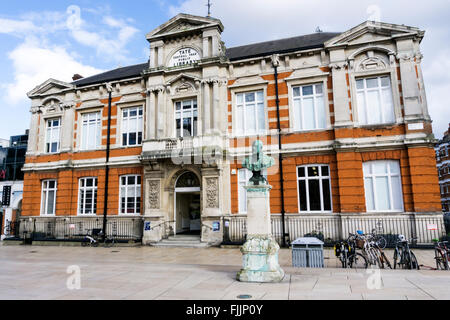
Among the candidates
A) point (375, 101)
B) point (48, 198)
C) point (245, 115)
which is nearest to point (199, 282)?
point (245, 115)

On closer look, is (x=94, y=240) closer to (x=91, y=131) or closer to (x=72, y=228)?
(x=72, y=228)

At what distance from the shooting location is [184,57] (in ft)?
62.1

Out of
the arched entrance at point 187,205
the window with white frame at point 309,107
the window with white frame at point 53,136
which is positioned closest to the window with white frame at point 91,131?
the window with white frame at point 53,136

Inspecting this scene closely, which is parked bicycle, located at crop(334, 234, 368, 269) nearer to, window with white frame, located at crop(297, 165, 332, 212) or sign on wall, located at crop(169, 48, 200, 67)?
window with white frame, located at crop(297, 165, 332, 212)

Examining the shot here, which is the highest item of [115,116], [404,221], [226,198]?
[115,116]

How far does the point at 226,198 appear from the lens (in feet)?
55.5

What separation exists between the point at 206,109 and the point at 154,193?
560 cm

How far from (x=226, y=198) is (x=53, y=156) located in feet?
42.8

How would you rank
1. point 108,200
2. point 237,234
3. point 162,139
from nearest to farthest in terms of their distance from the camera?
point 237,234 → point 162,139 → point 108,200

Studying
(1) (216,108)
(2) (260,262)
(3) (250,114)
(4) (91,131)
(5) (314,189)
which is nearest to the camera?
(2) (260,262)
